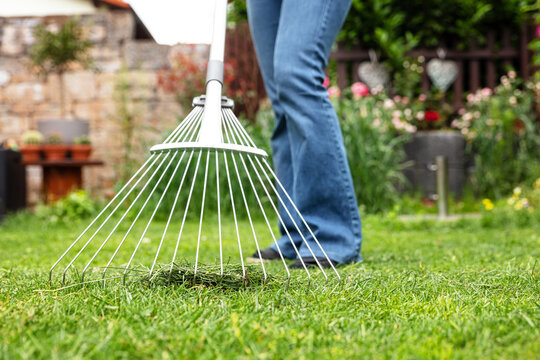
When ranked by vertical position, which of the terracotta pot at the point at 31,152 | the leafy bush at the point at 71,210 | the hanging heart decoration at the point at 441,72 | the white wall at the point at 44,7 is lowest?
the leafy bush at the point at 71,210

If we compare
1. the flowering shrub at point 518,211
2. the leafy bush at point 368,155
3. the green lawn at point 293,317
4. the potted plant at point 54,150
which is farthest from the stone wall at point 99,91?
the green lawn at point 293,317

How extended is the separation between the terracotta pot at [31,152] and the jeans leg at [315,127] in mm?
3751

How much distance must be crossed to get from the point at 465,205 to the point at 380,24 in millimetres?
2068

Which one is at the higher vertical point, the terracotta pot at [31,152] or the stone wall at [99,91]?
the stone wall at [99,91]

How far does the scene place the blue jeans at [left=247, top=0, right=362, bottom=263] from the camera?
172cm

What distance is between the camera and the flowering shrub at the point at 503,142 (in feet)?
16.1

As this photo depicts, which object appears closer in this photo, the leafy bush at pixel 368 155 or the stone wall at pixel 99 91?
the leafy bush at pixel 368 155

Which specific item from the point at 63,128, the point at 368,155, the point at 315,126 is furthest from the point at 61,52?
the point at 315,126

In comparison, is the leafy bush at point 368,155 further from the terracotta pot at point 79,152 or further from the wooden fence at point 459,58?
the terracotta pot at point 79,152

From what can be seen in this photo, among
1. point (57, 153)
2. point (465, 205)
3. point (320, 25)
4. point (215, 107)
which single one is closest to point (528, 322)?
point (215, 107)

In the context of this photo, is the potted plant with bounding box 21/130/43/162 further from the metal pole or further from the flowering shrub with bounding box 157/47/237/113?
the metal pole

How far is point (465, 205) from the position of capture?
4.87 m

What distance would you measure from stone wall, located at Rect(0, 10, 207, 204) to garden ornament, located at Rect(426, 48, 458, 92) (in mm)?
2330

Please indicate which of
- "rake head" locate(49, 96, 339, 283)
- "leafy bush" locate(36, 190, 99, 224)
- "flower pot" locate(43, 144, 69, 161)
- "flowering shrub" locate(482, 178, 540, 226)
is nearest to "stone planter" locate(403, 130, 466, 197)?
"flowering shrub" locate(482, 178, 540, 226)
